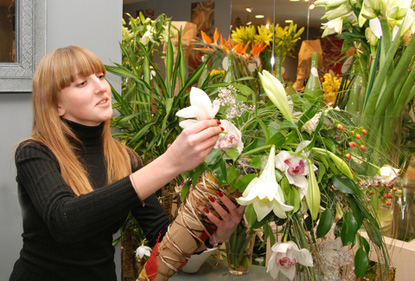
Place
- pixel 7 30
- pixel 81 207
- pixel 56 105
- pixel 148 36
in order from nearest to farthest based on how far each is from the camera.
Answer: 1. pixel 81 207
2. pixel 56 105
3. pixel 7 30
4. pixel 148 36

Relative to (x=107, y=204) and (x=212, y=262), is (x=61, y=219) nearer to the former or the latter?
(x=107, y=204)

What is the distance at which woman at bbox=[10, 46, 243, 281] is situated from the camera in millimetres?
979

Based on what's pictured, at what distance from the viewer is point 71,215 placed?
0.98m

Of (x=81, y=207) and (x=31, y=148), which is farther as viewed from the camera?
(x=31, y=148)

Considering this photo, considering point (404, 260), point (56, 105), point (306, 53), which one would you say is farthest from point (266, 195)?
point (306, 53)

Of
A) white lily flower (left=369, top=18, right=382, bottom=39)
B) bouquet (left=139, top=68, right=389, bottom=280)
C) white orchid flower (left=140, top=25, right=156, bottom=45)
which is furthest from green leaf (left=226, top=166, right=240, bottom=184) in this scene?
white orchid flower (left=140, top=25, right=156, bottom=45)

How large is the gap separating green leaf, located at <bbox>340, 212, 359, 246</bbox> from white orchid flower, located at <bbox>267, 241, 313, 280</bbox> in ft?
0.23

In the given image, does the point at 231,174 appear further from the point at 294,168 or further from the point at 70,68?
the point at 70,68

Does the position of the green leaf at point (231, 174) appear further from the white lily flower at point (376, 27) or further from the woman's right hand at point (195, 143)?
the white lily flower at point (376, 27)

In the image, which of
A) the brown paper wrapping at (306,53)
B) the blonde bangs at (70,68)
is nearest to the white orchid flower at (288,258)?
the blonde bangs at (70,68)

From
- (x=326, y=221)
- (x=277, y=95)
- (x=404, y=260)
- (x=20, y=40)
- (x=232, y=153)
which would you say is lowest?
(x=404, y=260)

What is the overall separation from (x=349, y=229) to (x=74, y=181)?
827 millimetres

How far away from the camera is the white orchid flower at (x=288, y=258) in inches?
29.2

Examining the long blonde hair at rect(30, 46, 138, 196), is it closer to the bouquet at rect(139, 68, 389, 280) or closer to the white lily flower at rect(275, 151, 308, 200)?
the bouquet at rect(139, 68, 389, 280)
